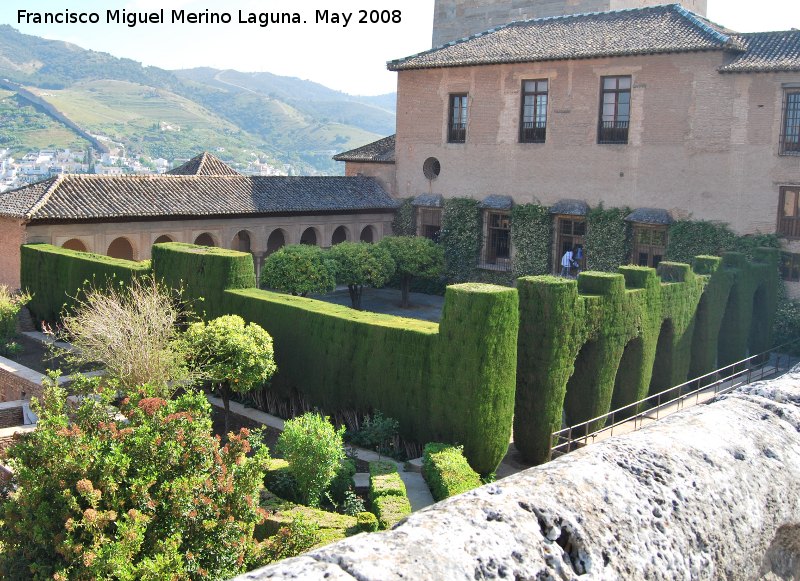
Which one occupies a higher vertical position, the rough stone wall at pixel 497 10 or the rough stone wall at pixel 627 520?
the rough stone wall at pixel 497 10

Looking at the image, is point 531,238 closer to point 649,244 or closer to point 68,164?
point 649,244

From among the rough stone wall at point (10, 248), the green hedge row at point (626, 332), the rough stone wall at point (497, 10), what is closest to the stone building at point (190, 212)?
the rough stone wall at point (10, 248)

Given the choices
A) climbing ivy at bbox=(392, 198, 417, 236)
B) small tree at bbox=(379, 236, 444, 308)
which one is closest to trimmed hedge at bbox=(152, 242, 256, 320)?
small tree at bbox=(379, 236, 444, 308)

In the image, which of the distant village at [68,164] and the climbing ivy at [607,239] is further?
the distant village at [68,164]

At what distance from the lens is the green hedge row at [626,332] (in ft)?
51.5

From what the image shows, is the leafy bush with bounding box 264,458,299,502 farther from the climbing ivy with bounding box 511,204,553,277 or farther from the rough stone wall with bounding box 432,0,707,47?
the rough stone wall with bounding box 432,0,707,47

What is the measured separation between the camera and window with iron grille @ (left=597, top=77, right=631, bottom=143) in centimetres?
2878

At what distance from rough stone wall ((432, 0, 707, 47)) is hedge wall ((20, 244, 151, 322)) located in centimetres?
2514

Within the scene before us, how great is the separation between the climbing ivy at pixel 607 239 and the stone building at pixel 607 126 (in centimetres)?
33

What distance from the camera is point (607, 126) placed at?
29.3 meters

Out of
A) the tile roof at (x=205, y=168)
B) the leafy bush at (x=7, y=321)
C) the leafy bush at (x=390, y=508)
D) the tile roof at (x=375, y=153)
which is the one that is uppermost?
the tile roof at (x=375, y=153)

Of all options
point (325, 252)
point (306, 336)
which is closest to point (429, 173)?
point (325, 252)

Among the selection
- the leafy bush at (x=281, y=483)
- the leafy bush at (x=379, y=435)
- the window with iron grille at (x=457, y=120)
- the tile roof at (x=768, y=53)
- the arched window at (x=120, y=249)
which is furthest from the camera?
the window with iron grille at (x=457, y=120)

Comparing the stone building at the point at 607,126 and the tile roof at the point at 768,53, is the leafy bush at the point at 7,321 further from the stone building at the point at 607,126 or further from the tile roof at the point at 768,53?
the tile roof at the point at 768,53
